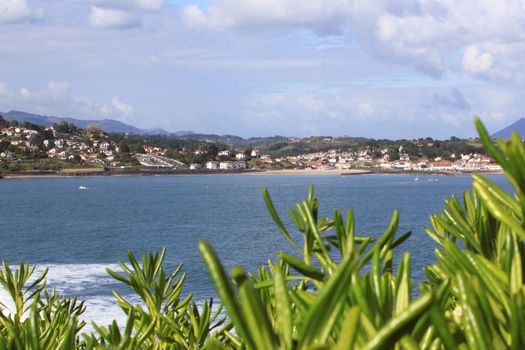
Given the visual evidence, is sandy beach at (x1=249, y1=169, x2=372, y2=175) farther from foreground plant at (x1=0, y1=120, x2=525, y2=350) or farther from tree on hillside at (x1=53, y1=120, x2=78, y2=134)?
foreground plant at (x1=0, y1=120, x2=525, y2=350)

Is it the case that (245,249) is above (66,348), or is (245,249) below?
below

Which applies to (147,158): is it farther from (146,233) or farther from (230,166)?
(146,233)

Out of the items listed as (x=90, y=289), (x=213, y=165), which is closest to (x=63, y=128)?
(x=213, y=165)

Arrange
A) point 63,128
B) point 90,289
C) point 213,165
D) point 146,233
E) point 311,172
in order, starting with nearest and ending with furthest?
point 90,289 → point 146,233 → point 311,172 → point 213,165 → point 63,128

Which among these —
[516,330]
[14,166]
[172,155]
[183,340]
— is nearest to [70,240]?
[183,340]

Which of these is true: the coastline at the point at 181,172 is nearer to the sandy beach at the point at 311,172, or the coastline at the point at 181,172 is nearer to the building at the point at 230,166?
the sandy beach at the point at 311,172

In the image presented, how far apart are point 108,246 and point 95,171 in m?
114

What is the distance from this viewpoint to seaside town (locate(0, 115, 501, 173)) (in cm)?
15138

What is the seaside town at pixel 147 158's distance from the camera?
151 m

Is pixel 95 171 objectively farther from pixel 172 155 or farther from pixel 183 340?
pixel 183 340

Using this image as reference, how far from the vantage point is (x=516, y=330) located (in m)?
0.87

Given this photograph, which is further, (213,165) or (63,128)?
(63,128)

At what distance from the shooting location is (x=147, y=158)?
169m

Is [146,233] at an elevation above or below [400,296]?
below
